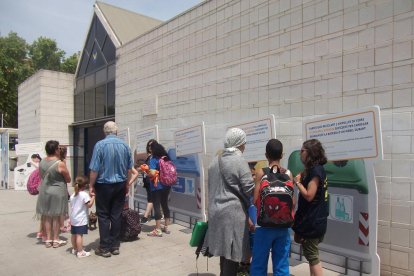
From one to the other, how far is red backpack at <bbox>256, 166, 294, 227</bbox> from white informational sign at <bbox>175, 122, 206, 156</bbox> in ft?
10.00

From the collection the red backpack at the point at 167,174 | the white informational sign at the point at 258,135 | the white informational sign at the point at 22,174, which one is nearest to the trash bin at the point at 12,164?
the white informational sign at the point at 22,174

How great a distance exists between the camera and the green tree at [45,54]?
38.0 metres

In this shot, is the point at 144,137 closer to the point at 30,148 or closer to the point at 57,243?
the point at 57,243

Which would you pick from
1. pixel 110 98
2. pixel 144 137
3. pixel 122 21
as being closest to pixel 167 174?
pixel 144 137

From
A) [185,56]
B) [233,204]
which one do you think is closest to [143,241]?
[233,204]

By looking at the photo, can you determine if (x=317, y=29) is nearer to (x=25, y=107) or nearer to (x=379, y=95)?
(x=379, y=95)

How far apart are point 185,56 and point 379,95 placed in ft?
13.9

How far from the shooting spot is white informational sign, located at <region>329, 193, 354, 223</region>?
4148mm

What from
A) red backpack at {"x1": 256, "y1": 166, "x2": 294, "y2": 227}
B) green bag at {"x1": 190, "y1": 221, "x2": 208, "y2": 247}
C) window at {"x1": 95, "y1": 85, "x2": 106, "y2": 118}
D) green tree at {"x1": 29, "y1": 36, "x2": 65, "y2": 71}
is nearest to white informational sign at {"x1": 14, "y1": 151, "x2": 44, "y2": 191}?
window at {"x1": 95, "y1": 85, "x2": 106, "y2": 118}

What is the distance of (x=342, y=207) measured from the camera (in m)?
4.24

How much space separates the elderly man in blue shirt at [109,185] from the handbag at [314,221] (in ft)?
9.13

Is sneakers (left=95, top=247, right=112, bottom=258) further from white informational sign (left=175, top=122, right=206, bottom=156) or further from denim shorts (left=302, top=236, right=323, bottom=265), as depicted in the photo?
denim shorts (left=302, top=236, right=323, bottom=265)

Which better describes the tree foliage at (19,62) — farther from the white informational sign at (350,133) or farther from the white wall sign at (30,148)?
the white informational sign at (350,133)

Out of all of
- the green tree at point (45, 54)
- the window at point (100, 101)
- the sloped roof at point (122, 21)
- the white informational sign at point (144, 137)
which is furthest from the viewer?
the green tree at point (45, 54)
